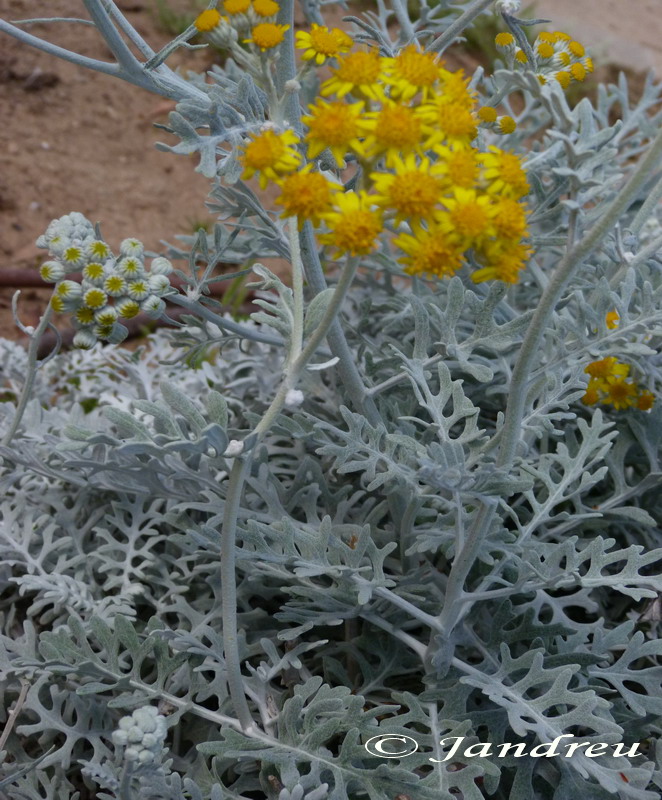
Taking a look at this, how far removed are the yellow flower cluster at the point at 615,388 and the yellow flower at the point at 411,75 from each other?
743 mm

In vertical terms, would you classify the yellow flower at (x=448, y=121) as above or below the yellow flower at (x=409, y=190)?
above

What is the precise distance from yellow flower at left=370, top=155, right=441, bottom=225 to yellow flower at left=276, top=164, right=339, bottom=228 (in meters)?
0.06

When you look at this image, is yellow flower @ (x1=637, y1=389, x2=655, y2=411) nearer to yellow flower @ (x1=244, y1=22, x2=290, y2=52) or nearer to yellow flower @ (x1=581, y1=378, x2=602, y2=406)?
yellow flower @ (x1=581, y1=378, x2=602, y2=406)

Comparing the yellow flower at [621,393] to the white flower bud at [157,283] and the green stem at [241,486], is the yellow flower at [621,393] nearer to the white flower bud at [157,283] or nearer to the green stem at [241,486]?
the green stem at [241,486]

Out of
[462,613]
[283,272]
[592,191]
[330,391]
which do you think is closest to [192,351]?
[330,391]

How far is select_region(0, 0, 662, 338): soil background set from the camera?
10.0ft

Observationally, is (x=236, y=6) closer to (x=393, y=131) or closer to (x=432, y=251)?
(x=393, y=131)

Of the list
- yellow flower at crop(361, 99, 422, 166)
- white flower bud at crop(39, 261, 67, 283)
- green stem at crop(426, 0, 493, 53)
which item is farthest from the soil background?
yellow flower at crop(361, 99, 422, 166)

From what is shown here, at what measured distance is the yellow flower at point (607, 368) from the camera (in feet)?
4.90

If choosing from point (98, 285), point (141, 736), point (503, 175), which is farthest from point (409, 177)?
point (141, 736)

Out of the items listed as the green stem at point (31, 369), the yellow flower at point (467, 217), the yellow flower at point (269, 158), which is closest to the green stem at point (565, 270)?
the yellow flower at point (467, 217)

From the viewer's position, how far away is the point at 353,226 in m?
0.84

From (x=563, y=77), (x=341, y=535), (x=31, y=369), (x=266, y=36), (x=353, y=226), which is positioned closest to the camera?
(x=353, y=226)

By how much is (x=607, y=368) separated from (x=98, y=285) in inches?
36.5
